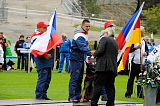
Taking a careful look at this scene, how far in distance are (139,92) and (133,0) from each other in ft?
164

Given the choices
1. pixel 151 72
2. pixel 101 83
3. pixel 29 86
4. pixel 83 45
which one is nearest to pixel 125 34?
pixel 151 72

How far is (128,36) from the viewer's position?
16516mm

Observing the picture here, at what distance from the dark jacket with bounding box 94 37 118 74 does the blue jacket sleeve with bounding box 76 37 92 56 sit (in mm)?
525

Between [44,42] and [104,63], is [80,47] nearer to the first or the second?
[104,63]

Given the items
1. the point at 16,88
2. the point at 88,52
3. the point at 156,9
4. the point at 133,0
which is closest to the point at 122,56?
the point at 88,52

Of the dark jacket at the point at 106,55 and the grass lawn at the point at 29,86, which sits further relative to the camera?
the grass lawn at the point at 29,86

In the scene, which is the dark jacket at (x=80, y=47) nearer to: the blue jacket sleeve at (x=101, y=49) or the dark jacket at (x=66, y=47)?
the blue jacket sleeve at (x=101, y=49)

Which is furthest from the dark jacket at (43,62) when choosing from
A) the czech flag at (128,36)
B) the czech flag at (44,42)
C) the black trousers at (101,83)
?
the czech flag at (128,36)

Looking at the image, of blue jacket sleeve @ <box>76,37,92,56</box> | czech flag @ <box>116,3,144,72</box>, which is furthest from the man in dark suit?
czech flag @ <box>116,3,144,72</box>

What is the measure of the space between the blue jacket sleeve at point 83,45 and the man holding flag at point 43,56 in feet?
3.49

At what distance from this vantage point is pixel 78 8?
58.5 meters

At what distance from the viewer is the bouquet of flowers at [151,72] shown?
1575 cm

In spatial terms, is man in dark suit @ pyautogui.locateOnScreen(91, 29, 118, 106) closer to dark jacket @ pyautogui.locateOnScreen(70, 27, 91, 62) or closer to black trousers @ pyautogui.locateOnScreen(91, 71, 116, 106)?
black trousers @ pyautogui.locateOnScreen(91, 71, 116, 106)

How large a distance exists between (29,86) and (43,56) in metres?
5.23
